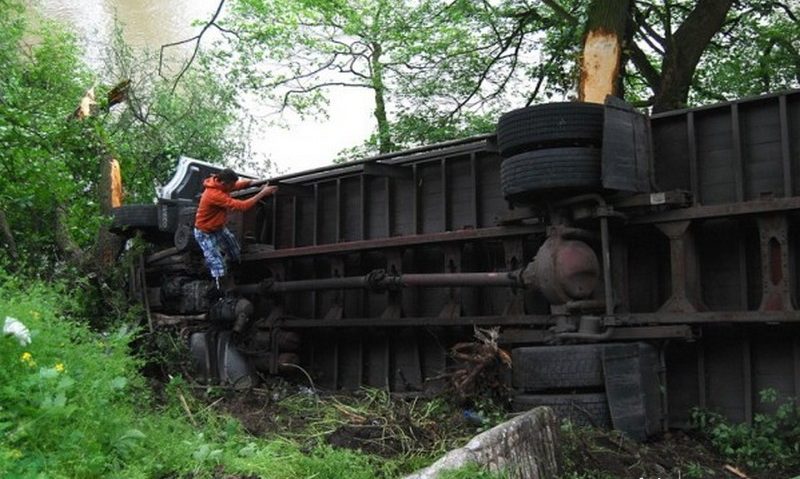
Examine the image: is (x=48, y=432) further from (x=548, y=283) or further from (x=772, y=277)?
(x=772, y=277)

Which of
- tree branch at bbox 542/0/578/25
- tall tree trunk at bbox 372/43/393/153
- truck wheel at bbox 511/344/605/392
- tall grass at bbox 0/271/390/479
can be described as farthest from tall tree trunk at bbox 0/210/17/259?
tall tree trunk at bbox 372/43/393/153

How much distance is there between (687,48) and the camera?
12.0m

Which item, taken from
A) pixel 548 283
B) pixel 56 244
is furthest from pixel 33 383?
pixel 56 244

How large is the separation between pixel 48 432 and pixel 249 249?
6782mm

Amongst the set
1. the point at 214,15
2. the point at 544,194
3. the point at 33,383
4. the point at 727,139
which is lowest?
the point at 33,383

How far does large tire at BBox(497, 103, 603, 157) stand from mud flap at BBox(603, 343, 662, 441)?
5.68 feet

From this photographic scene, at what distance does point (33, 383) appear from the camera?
396 centimetres

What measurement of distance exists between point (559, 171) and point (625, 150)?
1.88 ft

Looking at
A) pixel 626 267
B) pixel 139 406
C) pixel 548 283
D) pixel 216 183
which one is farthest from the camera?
pixel 216 183

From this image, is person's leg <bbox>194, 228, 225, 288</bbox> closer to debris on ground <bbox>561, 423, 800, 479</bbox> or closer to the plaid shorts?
the plaid shorts

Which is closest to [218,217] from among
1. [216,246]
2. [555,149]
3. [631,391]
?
[216,246]

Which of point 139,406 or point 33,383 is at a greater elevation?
point 33,383

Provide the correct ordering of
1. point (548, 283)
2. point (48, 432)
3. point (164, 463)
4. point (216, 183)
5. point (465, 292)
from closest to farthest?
point (48, 432) < point (164, 463) < point (548, 283) < point (465, 292) < point (216, 183)

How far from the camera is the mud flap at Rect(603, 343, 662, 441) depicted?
628 cm
